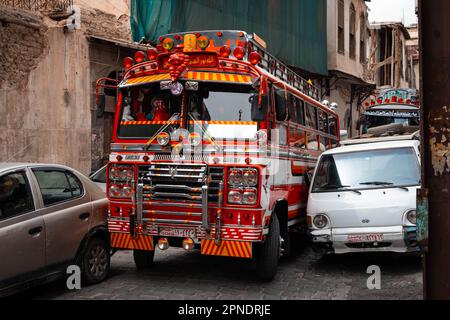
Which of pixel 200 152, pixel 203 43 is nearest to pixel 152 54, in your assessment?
pixel 203 43

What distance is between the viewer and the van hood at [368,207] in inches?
283

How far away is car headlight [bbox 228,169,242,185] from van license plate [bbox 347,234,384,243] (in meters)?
2.03

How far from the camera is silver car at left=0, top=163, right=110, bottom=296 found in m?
5.25

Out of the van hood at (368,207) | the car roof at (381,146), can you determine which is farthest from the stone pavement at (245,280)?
the car roof at (381,146)

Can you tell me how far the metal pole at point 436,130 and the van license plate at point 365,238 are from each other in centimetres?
412

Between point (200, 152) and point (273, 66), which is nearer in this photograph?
point (200, 152)

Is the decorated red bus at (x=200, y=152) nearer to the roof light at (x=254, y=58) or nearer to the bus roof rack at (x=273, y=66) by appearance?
the roof light at (x=254, y=58)

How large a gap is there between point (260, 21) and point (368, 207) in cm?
1200

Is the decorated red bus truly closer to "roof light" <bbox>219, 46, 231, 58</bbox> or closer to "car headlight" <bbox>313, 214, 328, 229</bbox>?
"roof light" <bbox>219, 46, 231, 58</bbox>

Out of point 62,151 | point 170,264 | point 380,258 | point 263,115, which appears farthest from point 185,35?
point 62,151

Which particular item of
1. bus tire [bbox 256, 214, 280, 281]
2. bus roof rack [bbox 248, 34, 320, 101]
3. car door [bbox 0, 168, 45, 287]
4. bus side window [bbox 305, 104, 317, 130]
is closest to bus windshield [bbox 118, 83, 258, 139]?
bus roof rack [bbox 248, 34, 320, 101]

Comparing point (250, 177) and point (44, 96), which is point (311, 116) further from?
point (44, 96)

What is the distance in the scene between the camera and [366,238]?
7.19m
